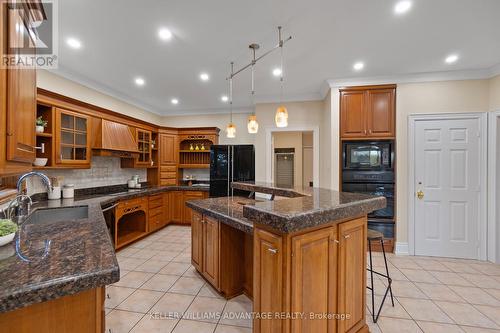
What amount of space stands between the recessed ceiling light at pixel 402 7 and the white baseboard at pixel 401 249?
3.20 metres

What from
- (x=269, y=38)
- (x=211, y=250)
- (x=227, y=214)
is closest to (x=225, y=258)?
(x=211, y=250)

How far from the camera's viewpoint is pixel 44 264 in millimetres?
1028

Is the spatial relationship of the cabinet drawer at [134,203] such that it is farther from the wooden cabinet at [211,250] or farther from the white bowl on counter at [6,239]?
the white bowl on counter at [6,239]

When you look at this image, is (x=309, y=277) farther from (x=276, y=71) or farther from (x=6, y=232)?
(x=276, y=71)

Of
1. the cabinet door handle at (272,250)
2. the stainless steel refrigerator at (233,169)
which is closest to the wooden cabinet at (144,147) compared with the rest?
the stainless steel refrigerator at (233,169)

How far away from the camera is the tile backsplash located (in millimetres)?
3104

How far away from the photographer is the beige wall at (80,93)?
10.4ft

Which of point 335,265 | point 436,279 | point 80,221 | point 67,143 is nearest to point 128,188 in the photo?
point 67,143

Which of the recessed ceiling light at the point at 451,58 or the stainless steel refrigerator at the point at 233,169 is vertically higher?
the recessed ceiling light at the point at 451,58

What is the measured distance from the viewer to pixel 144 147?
15.6 feet

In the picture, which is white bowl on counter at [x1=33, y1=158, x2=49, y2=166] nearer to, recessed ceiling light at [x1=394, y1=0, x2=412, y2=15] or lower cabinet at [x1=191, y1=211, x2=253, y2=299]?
lower cabinet at [x1=191, y1=211, x2=253, y2=299]

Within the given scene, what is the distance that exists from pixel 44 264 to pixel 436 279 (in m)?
3.82

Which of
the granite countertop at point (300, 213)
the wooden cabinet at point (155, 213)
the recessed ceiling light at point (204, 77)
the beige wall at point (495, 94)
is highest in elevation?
the recessed ceiling light at point (204, 77)

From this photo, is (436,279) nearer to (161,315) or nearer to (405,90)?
(405,90)
